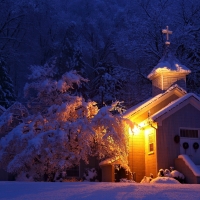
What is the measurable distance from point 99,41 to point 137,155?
80.5ft

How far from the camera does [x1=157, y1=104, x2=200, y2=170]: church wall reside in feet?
64.5

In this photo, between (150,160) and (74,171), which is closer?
(150,160)

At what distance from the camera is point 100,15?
45531 millimetres

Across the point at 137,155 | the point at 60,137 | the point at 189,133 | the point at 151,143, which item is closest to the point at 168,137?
the point at 151,143

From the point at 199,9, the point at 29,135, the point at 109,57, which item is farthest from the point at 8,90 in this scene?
the point at 29,135

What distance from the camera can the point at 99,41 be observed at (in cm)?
4375

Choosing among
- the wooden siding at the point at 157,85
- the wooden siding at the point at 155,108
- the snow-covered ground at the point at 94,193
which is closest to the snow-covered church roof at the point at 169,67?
the wooden siding at the point at 157,85

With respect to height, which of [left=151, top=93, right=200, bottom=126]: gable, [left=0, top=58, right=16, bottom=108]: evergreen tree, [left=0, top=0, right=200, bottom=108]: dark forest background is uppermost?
[left=0, top=0, right=200, bottom=108]: dark forest background

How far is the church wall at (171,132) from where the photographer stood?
19.7 metres

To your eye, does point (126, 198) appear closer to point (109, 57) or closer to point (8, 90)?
point (8, 90)

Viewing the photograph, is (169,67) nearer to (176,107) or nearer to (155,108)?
(155,108)

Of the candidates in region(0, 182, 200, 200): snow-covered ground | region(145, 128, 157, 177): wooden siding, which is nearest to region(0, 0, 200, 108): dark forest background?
region(145, 128, 157, 177): wooden siding

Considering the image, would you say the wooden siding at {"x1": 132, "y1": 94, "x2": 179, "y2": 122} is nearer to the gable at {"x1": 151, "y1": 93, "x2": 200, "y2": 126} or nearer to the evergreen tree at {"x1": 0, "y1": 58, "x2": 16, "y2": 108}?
the gable at {"x1": 151, "y1": 93, "x2": 200, "y2": 126}

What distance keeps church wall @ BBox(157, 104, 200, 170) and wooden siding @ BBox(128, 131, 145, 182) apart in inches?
73.7
